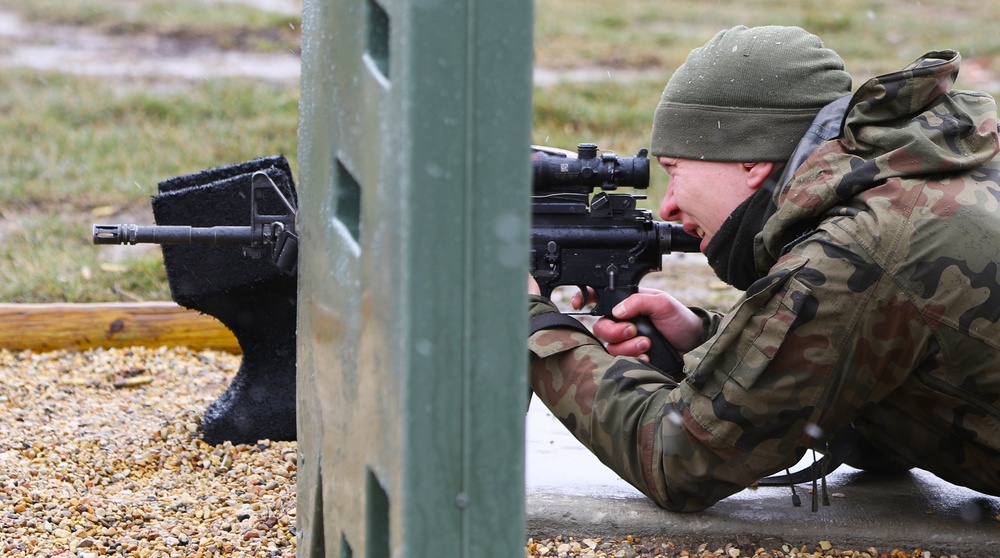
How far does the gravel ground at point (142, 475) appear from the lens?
2822 millimetres

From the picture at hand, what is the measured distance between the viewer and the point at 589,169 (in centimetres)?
304

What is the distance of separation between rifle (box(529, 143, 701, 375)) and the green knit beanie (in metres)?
0.46

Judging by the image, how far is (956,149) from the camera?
95.3 inches

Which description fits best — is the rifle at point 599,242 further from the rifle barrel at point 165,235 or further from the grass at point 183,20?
the grass at point 183,20

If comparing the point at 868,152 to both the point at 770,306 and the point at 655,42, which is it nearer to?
the point at 770,306

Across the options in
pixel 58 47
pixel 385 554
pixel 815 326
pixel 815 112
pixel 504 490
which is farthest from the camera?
pixel 58 47

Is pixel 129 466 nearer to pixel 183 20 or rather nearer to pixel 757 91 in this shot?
pixel 757 91

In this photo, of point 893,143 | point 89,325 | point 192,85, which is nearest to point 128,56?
point 192,85

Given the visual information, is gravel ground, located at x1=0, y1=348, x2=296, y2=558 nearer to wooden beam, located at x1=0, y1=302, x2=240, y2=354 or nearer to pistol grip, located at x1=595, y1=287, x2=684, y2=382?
wooden beam, located at x1=0, y1=302, x2=240, y2=354

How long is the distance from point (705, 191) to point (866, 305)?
1.79 ft

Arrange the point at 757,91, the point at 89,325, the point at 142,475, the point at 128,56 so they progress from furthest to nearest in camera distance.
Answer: the point at 128,56
the point at 89,325
the point at 142,475
the point at 757,91

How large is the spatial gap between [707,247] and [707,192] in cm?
13

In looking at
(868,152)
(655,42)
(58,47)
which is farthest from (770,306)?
(58,47)

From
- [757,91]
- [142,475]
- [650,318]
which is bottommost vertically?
[142,475]
